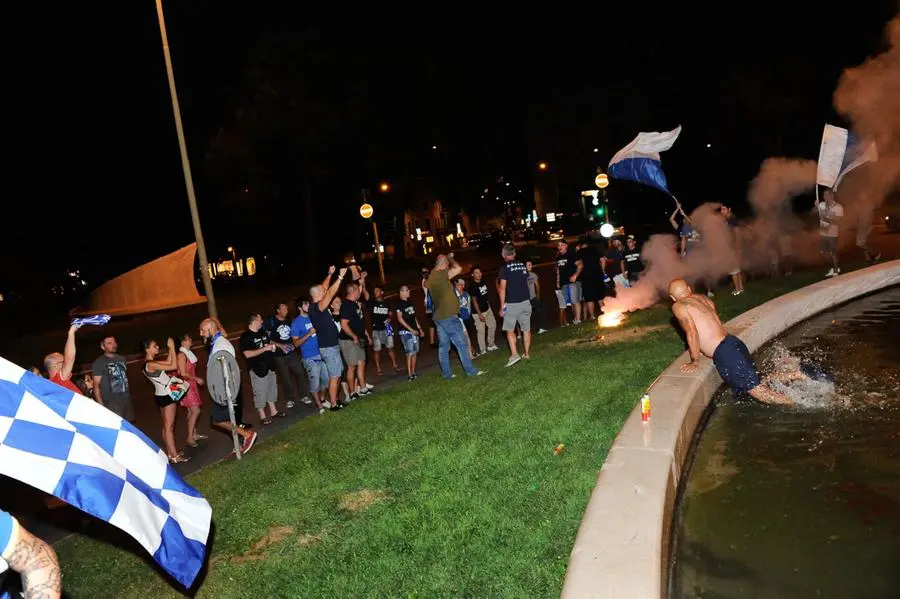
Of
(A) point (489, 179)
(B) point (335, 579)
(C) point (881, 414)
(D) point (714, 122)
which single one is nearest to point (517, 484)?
(B) point (335, 579)

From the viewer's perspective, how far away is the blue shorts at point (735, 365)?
6965mm

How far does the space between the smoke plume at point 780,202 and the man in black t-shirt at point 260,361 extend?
25.7 ft

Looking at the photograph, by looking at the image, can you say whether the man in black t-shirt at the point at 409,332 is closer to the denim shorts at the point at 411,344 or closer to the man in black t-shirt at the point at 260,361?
the denim shorts at the point at 411,344

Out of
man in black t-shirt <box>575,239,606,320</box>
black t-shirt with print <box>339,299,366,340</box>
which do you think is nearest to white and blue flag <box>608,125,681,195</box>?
man in black t-shirt <box>575,239,606,320</box>

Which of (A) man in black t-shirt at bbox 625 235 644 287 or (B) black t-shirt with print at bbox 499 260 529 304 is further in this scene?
(A) man in black t-shirt at bbox 625 235 644 287

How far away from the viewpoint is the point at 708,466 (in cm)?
572

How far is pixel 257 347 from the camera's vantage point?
9.11 meters

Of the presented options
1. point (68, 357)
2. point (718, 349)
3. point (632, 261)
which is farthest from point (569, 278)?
point (68, 357)

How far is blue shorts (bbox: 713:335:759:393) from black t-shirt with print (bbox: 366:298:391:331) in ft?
19.0

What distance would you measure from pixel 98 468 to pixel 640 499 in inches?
122

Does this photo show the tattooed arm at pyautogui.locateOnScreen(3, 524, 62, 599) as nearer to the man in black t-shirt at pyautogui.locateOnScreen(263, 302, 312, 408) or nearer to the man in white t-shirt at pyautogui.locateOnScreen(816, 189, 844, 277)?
the man in black t-shirt at pyautogui.locateOnScreen(263, 302, 312, 408)

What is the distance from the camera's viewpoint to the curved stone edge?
344 centimetres

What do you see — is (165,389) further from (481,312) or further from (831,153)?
(831,153)

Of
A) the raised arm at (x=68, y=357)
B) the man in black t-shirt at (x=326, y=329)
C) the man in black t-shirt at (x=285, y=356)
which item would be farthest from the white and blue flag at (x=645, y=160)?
the raised arm at (x=68, y=357)
